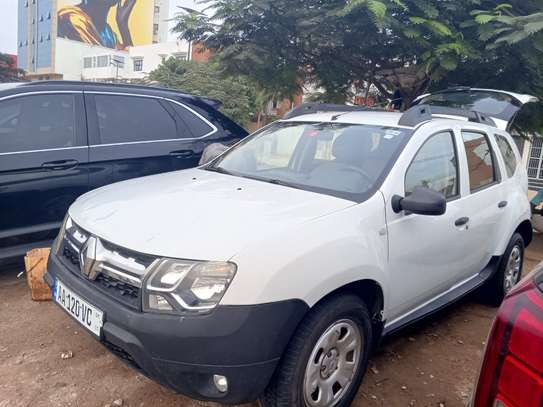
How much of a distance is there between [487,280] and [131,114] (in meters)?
3.56

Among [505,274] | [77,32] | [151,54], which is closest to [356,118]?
[505,274]

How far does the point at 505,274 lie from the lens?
411 cm

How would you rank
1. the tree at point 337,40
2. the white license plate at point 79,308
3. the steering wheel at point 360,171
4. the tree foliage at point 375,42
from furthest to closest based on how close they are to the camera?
1. the tree at point 337,40
2. the tree foliage at point 375,42
3. the steering wheel at point 360,171
4. the white license plate at point 79,308

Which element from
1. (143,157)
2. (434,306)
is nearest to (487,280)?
(434,306)

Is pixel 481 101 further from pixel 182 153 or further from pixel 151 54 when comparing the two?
pixel 151 54

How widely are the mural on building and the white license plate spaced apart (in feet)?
256

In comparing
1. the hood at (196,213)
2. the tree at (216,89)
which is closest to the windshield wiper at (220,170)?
the hood at (196,213)

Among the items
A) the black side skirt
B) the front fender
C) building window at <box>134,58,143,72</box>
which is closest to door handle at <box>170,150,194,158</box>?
the front fender

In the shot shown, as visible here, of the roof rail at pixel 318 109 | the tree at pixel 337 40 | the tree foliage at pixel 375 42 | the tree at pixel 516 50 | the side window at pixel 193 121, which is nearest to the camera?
the roof rail at pixel 318 109

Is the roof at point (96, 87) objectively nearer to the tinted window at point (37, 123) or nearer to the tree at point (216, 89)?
the tinted window at point (37, 123)

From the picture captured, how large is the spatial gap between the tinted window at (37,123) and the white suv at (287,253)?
4.53ft

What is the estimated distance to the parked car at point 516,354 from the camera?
1.24 metres

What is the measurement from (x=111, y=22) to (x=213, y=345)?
3308 inches

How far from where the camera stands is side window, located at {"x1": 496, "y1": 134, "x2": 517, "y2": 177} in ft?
13.5
